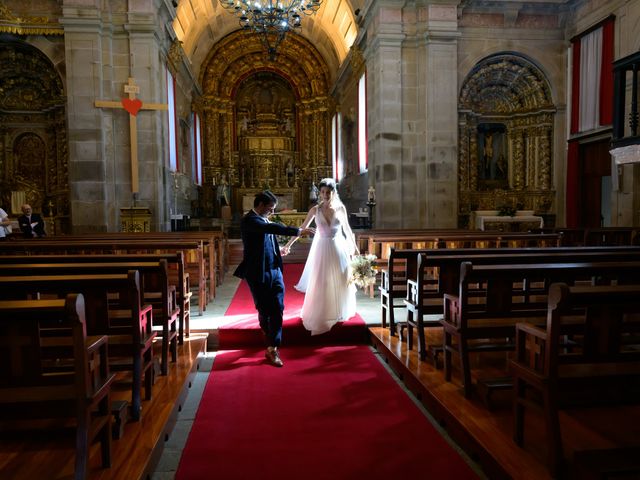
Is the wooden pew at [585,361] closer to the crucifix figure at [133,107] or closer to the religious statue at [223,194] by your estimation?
the crucifix figure at [133,107]

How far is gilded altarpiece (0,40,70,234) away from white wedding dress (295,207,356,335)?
413 inches

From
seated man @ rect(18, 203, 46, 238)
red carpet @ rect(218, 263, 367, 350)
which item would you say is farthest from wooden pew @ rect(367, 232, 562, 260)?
seated man @ rect(18, 203, 46, 238)

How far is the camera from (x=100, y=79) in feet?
39.4

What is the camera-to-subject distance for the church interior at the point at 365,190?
2.54m

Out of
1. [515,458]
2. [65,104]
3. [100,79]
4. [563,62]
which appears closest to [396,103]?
[563,62]

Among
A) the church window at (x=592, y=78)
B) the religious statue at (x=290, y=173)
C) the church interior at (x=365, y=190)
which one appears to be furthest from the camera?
the religious statue at (x=290, y=173)

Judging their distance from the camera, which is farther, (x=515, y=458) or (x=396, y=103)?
(x=396, y=103)

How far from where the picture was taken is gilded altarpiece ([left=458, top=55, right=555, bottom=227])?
14000 mm

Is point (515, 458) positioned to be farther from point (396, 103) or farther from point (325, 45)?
point (325, 45)

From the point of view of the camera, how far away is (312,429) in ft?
10.4

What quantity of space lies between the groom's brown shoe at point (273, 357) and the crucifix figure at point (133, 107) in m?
8.97

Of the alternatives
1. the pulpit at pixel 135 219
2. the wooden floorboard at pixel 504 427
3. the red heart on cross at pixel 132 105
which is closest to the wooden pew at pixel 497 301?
the wooden floorboard at pixel 504 427

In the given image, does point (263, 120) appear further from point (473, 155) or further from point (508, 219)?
point (508, 219)

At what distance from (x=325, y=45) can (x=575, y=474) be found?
20.9 m
